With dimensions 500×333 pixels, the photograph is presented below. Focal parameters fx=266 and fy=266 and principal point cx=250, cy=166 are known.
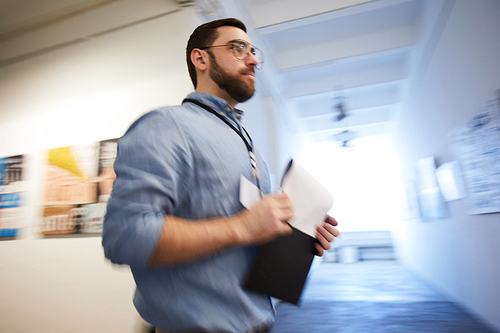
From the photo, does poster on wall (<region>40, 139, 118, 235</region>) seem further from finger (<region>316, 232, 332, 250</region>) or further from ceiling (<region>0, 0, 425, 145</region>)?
Answer: finger (<region>316, 232, 332, 250</region>)

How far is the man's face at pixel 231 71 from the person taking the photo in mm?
957

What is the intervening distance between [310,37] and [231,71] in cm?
357

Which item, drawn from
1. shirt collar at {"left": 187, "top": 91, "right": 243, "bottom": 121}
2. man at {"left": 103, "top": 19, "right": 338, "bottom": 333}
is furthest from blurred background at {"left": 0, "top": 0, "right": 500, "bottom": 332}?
man at {"left": 103, "top": 19, "right": 338, "bottom": 333}

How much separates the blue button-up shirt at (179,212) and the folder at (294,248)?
5cm

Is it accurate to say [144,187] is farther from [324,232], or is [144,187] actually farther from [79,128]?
[79,128]

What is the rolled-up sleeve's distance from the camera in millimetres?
523

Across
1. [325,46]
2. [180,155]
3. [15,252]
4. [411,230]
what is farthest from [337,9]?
[411,230]

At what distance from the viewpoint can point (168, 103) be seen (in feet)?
7.36

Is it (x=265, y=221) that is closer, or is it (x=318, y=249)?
(x=265, y=221)

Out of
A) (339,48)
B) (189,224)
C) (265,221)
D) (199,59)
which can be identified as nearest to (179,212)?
(189,224)

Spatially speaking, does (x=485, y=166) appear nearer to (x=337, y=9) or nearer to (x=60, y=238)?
(x=337, y=9)

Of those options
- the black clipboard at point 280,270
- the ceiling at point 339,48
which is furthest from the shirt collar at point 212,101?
the ceiling at point 339,48

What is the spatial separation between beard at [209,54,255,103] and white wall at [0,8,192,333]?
1.31 m

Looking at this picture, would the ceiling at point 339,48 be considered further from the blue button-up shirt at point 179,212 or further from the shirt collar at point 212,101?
the blue button-up shirt at point 179,212
